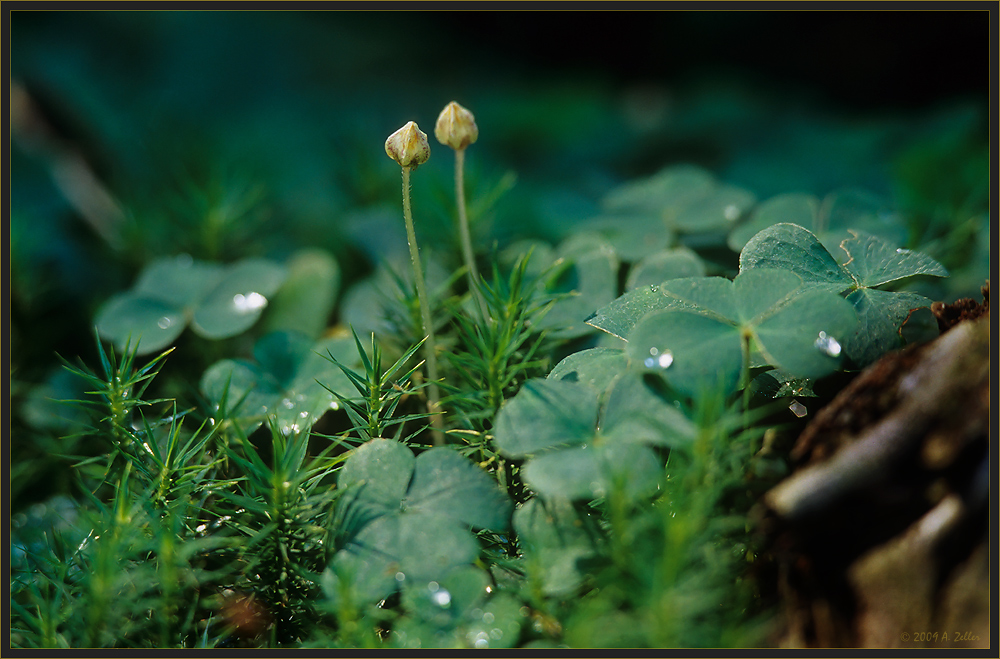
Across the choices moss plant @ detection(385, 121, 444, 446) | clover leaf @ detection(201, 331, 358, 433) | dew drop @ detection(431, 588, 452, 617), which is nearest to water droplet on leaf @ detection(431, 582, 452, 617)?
dew drop @ detection(431, 588, 452, 617)

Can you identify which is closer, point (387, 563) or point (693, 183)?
point (387, 563)

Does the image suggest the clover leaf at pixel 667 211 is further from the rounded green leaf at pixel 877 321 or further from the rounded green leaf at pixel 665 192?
the rounded green leaf at pixel 877 321

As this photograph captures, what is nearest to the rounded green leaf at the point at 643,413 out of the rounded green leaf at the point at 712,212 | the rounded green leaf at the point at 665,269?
the rounded green leaf at the point at 665,269

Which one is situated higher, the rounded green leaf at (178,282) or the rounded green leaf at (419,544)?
the rounded green leaf at (178,282)

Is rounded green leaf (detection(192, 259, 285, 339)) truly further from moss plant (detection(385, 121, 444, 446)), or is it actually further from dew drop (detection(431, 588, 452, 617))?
dew drop (detection(431, 588, 452, 617))

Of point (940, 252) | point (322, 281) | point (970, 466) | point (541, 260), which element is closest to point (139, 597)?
point (322, 281)

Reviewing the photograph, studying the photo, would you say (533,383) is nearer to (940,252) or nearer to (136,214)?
(940,252)
